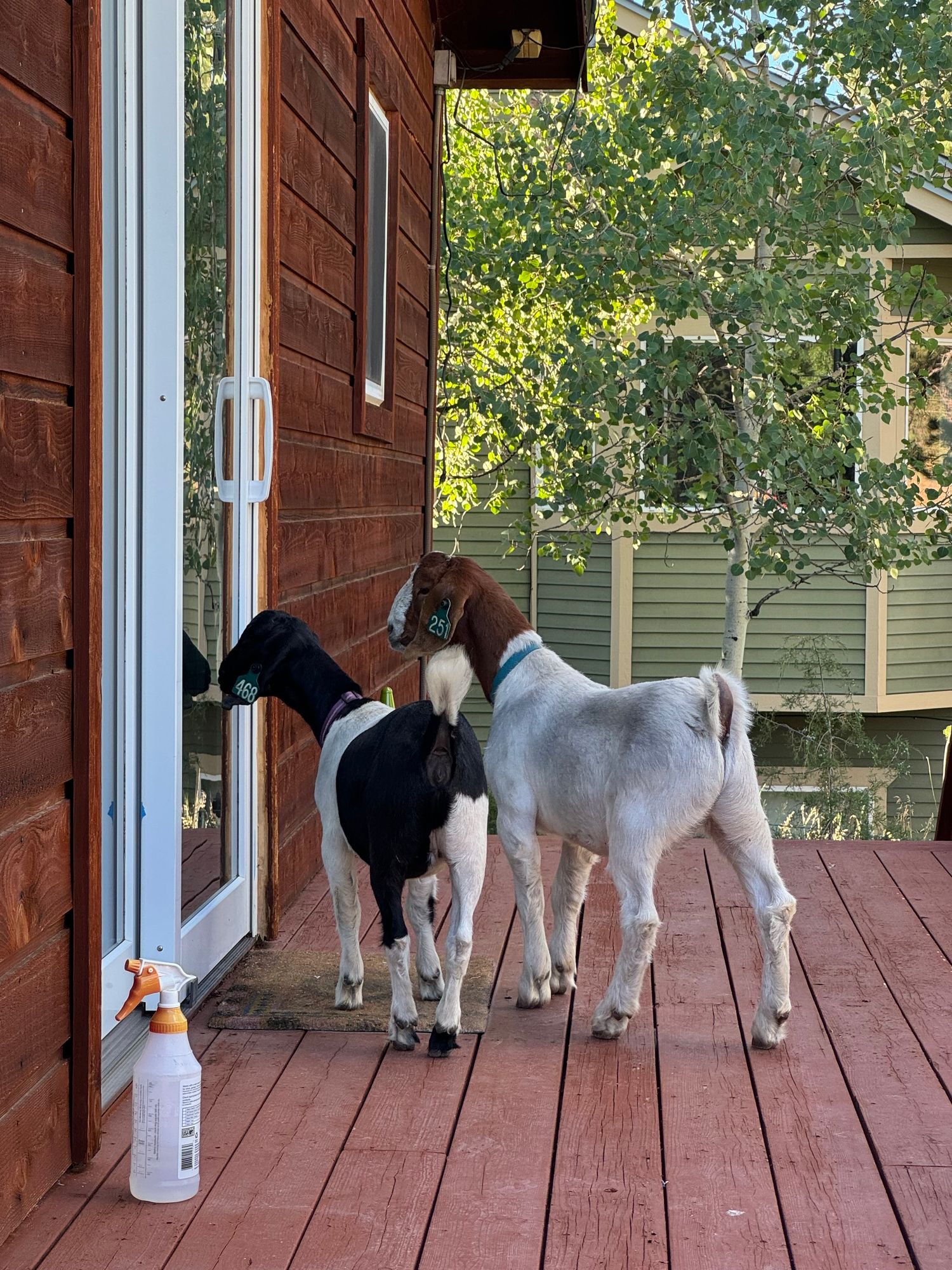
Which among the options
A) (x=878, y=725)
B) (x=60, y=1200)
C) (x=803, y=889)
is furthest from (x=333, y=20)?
(x=878, y=725)

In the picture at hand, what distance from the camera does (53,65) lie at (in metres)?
2.29

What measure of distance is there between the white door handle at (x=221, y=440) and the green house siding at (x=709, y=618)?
25.5ft

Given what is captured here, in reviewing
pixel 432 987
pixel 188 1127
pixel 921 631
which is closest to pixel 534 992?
pixel 432 987

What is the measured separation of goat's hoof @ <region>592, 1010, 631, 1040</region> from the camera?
3.40 m

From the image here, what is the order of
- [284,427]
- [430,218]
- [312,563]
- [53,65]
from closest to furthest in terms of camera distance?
[53,65], [284,427], [312,563], [430,218]

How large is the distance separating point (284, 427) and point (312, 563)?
634mm

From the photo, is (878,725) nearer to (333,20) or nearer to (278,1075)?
(333,20)

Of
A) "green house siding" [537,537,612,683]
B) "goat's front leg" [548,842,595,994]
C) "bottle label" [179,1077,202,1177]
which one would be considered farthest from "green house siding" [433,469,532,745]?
"bottle label" [179,1077,202,1177]

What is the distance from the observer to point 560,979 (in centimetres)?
379

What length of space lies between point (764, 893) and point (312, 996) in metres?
1.18

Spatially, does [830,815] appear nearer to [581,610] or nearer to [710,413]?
[710,413]

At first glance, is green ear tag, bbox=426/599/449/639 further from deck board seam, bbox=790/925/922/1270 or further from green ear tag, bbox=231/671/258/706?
deck board seam, bbox=790/925/922/1270

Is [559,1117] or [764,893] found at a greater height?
[764,893]

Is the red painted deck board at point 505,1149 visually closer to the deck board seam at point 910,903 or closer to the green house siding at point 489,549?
the deck board seam at point 910,903
